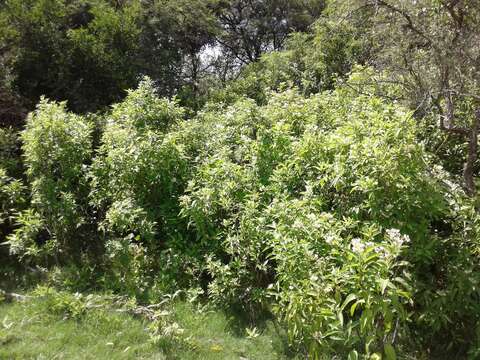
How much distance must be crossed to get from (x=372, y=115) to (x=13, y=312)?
3881 millimetres

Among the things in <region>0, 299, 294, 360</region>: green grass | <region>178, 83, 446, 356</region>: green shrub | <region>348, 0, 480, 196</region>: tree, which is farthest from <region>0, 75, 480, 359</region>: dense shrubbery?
<region>348, 0, 480, 196</region>: tree

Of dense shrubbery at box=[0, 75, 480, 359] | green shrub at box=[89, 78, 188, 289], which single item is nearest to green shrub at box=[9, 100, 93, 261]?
dense shrubbery at box=[0, 75, 480, 359]

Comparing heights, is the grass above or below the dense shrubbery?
below

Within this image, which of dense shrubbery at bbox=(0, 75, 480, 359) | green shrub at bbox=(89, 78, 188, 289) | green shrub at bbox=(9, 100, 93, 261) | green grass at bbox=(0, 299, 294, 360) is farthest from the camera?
green shrub at bbox=(9, 100, 93, 261)

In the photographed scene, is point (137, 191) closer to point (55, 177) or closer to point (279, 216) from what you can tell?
point (55, 177)

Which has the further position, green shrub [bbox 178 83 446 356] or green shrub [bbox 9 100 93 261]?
green shrub [bbox 9 100 93 261]

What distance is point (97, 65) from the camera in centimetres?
808

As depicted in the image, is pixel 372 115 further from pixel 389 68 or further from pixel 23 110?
pixel 23 110

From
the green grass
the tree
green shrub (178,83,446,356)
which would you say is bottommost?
the green grass

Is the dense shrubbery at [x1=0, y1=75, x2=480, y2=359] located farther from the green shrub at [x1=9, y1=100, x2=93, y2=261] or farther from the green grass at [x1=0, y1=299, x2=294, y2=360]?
the green grass at [x1=0, y1=299, x2=294, y2=360]

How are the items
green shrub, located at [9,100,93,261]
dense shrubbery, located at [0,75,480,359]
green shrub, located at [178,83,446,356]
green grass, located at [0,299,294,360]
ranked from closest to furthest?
green shrub, located at [178,83,446,356], dense shrubbery, located at [0,75,480,359], green grass, located at [0,299,294,360], green shrub, located at [9,100,93,261]

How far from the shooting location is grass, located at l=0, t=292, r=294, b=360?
12.6 feet

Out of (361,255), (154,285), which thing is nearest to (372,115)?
(361,255)

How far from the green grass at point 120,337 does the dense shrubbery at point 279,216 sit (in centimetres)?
29
